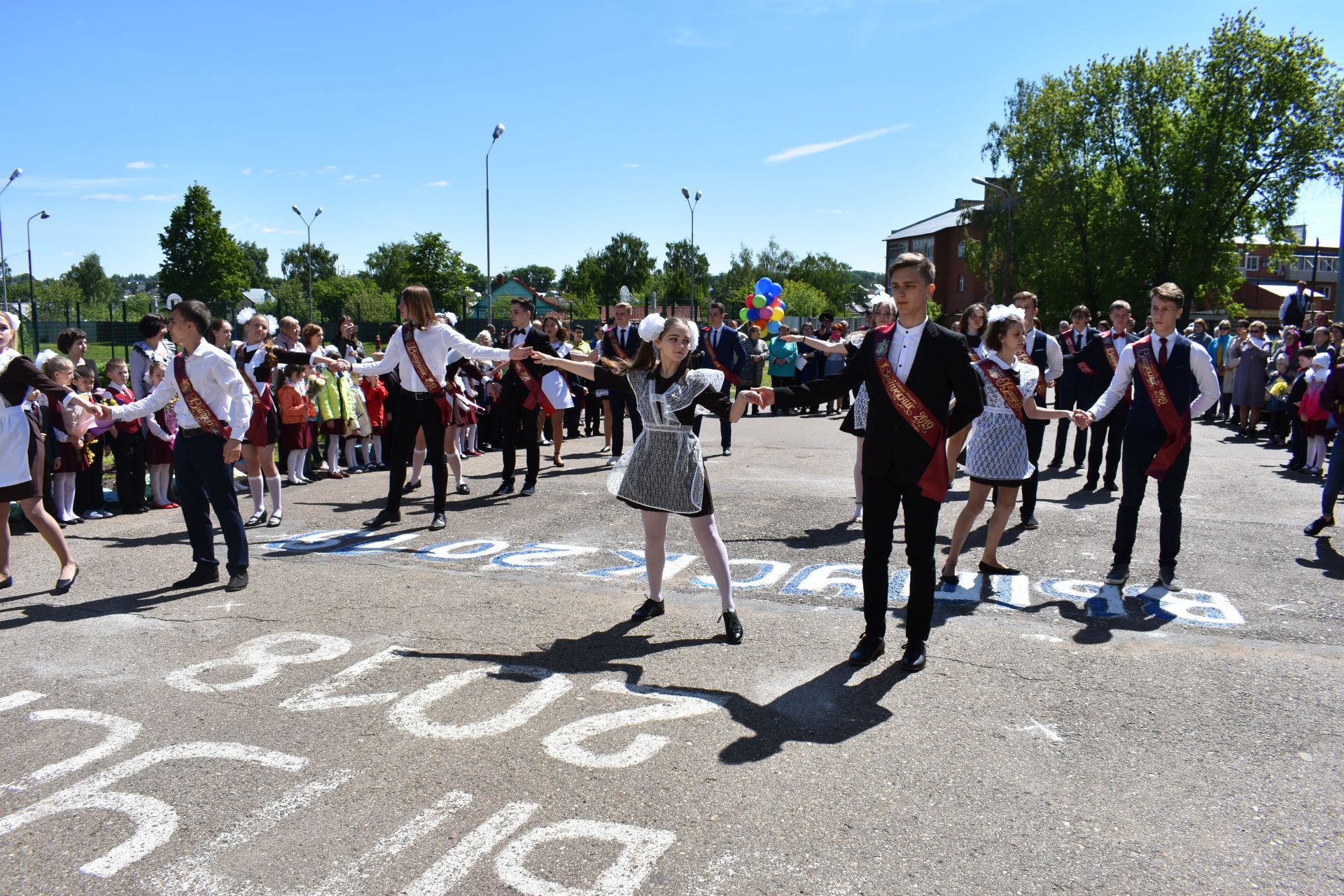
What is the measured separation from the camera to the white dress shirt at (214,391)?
6652 mm

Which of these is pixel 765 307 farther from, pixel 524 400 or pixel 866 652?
pixel 866 652

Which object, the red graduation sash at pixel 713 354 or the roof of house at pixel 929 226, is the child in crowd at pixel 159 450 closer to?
the red graduation sash at pixel 713 354

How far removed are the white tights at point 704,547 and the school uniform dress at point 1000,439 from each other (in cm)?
227

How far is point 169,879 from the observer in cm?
306

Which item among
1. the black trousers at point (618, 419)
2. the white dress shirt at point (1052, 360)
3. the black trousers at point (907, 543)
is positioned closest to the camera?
the black trousers at point (907, 543)

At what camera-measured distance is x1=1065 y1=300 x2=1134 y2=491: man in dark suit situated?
1064 cm

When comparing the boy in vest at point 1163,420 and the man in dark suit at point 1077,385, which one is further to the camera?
the man in dark suit at point 1077,385

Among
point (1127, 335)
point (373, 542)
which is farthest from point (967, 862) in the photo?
point (1127, 335)

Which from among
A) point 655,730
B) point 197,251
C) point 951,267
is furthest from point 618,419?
point 951,267

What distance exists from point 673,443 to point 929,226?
103 metres

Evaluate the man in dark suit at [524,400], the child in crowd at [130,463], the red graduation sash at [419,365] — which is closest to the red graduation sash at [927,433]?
the red graduation sash at [419,365]

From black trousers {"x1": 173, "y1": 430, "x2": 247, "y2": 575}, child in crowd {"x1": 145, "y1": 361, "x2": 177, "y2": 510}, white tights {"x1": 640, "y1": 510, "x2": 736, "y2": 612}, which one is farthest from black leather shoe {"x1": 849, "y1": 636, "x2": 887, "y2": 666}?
child in crowd {"x1": 145, "y1": 361, "x2": 177, "y2": 510}

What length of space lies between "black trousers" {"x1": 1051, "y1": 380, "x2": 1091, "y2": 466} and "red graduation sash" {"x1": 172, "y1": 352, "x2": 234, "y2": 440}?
9484 mm

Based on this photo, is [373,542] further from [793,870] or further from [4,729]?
[793,870]
